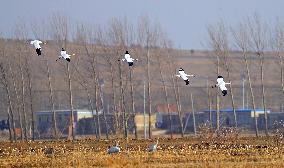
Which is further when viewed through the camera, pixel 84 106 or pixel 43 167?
pixel 84 106

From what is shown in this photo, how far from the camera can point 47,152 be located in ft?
108

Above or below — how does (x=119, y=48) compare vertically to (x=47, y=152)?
above

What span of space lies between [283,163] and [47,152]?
504 inches

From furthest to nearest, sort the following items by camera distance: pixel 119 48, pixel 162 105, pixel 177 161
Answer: pixel 162 105 < pixel 119 48 < pixel 177 161

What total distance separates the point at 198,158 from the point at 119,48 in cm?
3899

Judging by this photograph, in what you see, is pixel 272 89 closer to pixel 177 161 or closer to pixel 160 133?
pixel 160 133

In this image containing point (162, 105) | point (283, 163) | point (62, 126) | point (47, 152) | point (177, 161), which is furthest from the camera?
point (162, 105)

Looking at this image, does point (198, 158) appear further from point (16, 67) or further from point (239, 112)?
point (239, 112)

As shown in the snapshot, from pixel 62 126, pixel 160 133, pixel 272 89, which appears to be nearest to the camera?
pixel 160 133

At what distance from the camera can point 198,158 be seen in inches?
1034

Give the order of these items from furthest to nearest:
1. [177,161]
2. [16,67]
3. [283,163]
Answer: [16,67]
[177,161]
[283,163]

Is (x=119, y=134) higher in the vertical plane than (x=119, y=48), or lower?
lower

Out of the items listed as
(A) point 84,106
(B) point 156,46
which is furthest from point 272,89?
(B) point 156,46

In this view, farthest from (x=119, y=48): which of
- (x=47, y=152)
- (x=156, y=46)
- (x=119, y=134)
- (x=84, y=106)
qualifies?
(x=84, y=106)
